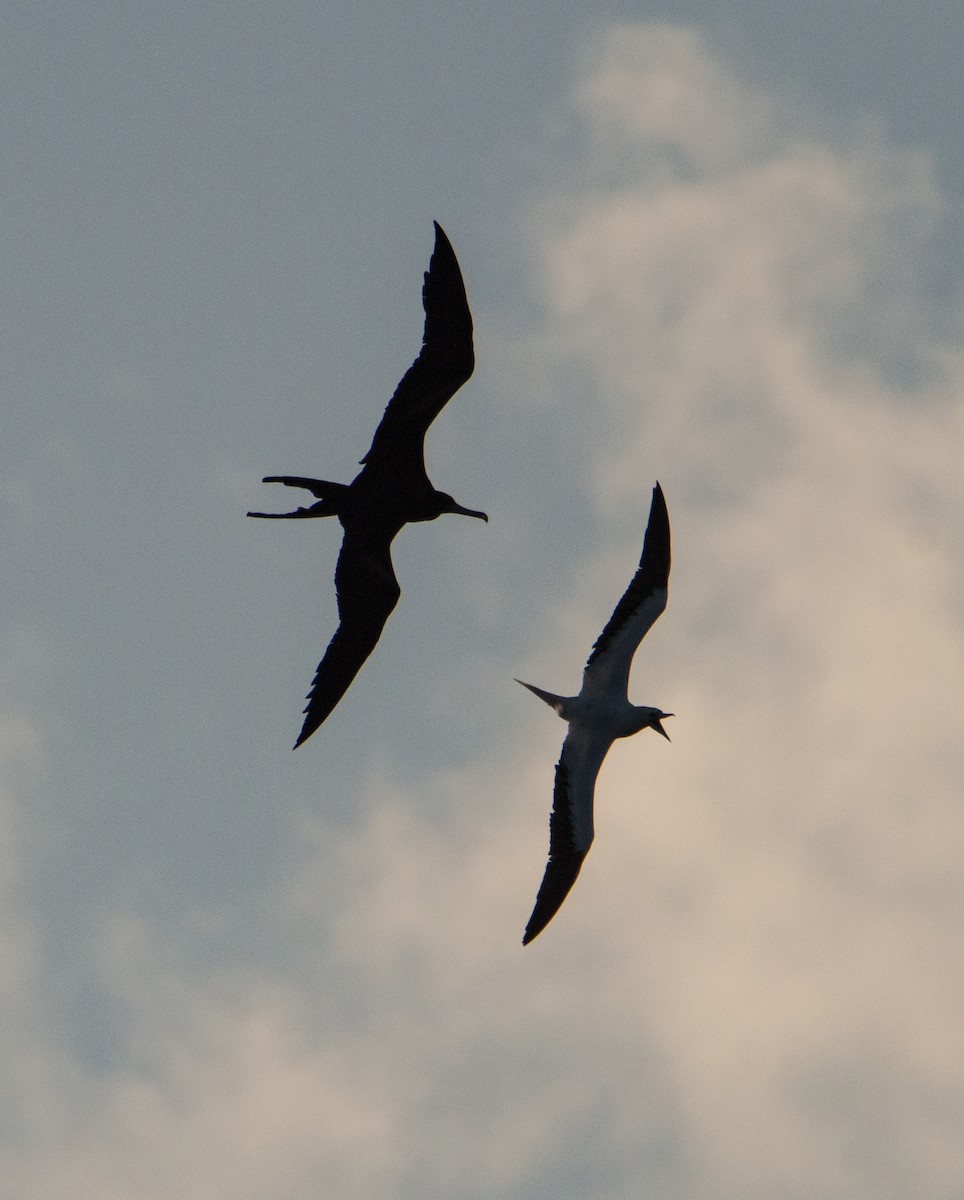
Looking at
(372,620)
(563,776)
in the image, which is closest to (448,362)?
(372,620)

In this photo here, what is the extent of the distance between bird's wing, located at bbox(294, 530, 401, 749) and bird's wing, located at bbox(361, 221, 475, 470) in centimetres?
103

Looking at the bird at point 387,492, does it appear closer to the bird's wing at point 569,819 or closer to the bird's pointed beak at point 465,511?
the bird's pointed beak at point 465,511

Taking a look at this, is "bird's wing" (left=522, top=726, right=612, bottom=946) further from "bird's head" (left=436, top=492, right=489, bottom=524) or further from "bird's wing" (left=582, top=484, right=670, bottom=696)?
"bird's head" (left=436, top=492, right=489, bottom=524)

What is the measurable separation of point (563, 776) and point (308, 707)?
11.5 feet

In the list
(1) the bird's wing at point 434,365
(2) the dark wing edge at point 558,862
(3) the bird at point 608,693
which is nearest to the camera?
(1) the bird's wing at point 434,365

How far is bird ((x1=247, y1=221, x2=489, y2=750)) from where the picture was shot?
799 inches

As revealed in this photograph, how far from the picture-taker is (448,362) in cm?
2058

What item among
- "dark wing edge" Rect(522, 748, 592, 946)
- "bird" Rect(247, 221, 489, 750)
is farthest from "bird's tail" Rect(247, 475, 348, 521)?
"dark wing edge" Rect(522, 748, 592, 946)

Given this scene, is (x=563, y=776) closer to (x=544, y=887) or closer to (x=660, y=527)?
(x=544, y=887)

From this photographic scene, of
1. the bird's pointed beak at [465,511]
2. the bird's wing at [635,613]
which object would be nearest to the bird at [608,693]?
the bird's wing at [635,613]

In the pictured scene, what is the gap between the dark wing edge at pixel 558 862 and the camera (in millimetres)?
21375

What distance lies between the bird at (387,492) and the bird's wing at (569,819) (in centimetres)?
289

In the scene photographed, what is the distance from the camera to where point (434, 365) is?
20.5 metres

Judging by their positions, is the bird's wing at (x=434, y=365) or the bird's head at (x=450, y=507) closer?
the bird's wing at (x=434, y=365)
